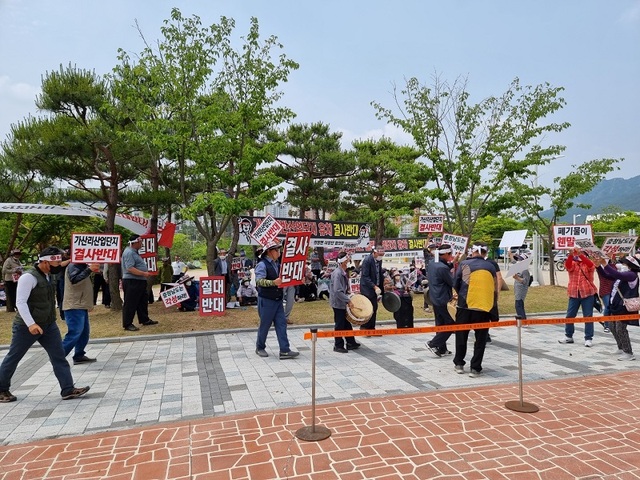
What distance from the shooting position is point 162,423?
4.49 m

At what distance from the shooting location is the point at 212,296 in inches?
402

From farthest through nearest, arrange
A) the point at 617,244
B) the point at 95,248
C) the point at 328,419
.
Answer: the point at 617,244, the point at 95,248, the point at 328,419

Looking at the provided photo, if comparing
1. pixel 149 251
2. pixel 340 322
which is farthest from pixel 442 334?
pixel 149 251

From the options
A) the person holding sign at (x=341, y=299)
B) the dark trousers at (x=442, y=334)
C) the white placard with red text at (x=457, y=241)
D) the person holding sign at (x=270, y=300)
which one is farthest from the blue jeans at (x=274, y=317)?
the white placard with red text at (x=457, y=241)

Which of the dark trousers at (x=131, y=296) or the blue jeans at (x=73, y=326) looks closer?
the blue jeans at (x=73, y=326)

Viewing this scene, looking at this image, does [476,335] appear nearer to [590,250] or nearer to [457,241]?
[590,250]

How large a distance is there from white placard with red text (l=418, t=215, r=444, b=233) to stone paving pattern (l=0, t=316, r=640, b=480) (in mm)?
6230

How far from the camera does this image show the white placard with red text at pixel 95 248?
26.5ft

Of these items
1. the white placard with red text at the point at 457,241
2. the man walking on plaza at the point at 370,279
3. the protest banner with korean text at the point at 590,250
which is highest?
the white placard with red text at the point at 457,241

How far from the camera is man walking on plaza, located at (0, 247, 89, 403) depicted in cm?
499

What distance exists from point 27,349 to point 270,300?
3317 mm

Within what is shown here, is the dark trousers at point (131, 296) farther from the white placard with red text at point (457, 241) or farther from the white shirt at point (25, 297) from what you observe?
the white placard with red text at point (457, 241)

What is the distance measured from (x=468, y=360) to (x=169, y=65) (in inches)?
365

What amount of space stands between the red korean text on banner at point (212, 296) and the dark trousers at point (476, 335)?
19.4ft
